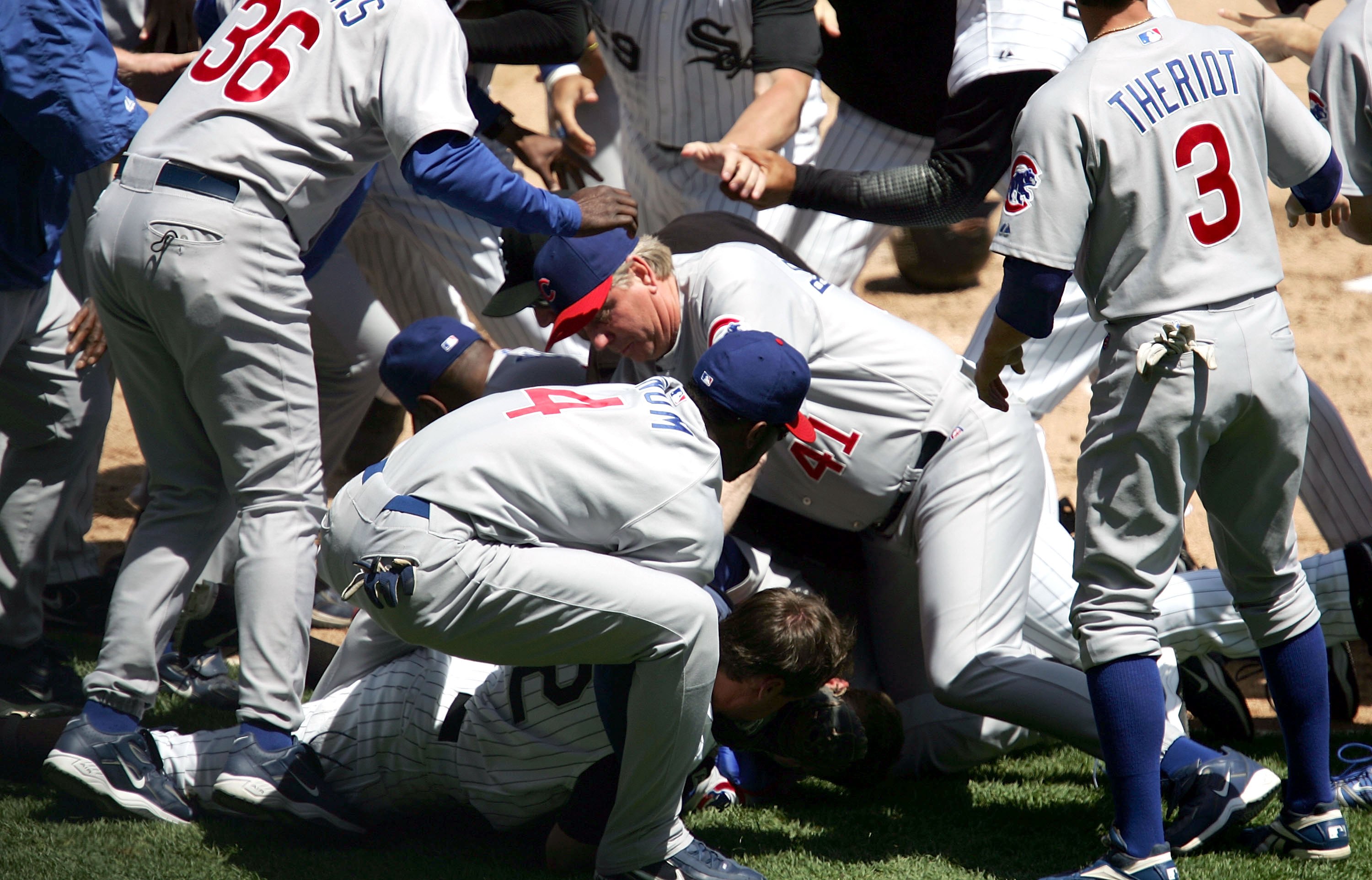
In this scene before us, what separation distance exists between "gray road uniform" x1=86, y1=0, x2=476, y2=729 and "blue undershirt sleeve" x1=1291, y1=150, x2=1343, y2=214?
160 cm

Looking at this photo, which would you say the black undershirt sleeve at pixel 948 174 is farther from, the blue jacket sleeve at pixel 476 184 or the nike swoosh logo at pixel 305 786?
the nike swoosh logo at pixel 305 786

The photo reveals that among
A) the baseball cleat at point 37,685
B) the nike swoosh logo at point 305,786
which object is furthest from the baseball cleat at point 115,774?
the baseball cleat at point 37,685

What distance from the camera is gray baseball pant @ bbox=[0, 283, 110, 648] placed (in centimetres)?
308

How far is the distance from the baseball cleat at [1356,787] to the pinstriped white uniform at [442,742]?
150cm

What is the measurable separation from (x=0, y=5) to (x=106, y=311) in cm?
64

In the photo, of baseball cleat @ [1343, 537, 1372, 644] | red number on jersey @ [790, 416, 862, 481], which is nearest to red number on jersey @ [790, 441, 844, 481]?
red number on jersey @ [790, 416, 862, 481]

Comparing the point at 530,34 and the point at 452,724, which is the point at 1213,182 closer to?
the point at 452,724

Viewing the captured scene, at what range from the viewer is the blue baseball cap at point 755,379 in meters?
2.26

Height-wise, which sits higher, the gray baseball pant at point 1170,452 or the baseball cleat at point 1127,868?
the gray baseball pant at point 1170,452

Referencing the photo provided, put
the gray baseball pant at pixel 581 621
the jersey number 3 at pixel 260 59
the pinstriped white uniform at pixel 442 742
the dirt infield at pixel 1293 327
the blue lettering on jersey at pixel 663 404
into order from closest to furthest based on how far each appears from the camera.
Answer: the gray baseball pant at pixel 581 621 → the blue lettering on jersey at pixel 663 404 → the pinstriped white uniform at pixel 442 742 → the jersey number 3 at pixel 260 59 → the dirt infield at pixel 1293 327

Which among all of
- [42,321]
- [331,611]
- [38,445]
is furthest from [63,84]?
[331,611]

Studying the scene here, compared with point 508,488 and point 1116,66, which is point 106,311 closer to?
point 508,488

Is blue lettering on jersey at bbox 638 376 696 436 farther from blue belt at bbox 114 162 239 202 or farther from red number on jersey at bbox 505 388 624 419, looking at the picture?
blue belt at bbox 114 162 239 202

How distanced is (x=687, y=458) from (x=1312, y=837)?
134 centimetres
